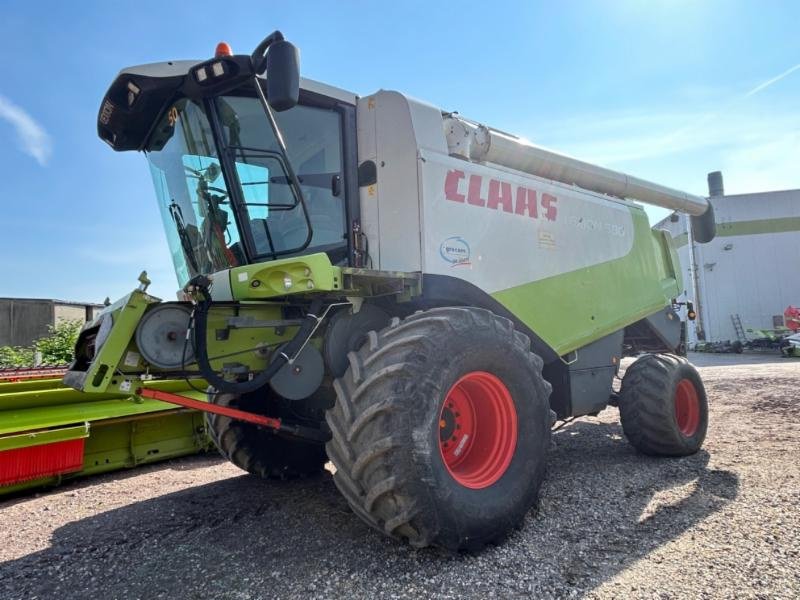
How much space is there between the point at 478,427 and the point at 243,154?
2208 mm

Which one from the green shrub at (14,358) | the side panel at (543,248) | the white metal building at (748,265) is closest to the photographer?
the side panel at (543,248)

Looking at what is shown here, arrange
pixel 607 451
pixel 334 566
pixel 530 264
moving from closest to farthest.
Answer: pixel 334 566 < pixel 530 264 < pixel 607 451

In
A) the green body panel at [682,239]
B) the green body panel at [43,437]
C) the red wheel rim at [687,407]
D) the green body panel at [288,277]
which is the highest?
the green body panel at [682,239]

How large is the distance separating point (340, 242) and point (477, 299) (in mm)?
1018

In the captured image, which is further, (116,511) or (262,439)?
(262,439)

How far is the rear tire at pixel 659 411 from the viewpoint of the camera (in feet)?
15.3

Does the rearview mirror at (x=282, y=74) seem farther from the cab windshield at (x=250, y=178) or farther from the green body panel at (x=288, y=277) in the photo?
the green body panel at (x=288, y=277)

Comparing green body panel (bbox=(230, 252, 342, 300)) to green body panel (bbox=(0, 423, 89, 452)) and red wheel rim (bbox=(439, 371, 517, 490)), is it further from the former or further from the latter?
green body panel (bbox=(0, 423, 89, 452))

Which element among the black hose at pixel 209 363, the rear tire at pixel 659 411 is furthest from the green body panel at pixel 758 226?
the black hose at pixel 209 363

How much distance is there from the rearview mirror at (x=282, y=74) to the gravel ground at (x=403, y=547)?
2.34m

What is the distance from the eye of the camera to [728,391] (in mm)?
8969

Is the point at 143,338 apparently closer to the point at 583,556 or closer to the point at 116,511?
the point at 116,511

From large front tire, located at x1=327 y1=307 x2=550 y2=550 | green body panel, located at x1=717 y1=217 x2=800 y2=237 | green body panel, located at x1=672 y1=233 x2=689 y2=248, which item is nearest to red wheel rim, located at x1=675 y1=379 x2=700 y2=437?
large front tire, located at x1=327 y1=307 x2=550 y2=550

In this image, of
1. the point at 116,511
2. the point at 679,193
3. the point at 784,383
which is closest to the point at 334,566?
the point at 116,511
